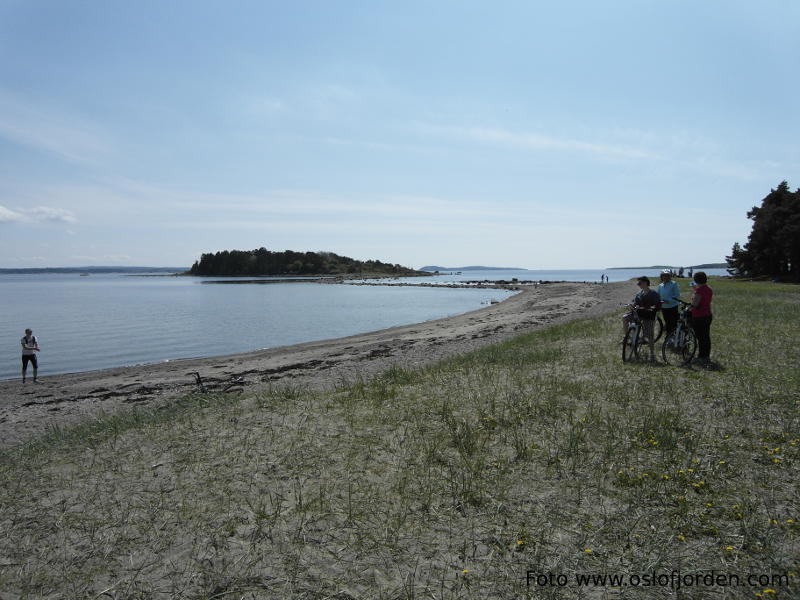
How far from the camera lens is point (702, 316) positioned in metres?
11.5

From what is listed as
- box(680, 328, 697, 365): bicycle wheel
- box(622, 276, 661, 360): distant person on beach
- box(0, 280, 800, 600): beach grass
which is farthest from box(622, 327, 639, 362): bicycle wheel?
box(0, 280, 800, 600): beach grass

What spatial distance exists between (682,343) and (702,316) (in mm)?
854

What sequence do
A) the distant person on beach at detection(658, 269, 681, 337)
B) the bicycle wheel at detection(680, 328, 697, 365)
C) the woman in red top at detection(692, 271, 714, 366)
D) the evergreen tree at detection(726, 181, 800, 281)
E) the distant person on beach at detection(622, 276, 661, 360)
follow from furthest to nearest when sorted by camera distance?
1. the evergreen tree at detection(726, 181, 800, 281)
2. the distant person on beach at detection(658, 269, 681, 337)
3. the distant person on beach at detection(622, 276, 661, 360)
4. the bicycle wheel at detection(680, 328, 697, 365)
5. the woman in red top at detection(692, 271, 714, 366)

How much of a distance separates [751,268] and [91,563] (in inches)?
3253

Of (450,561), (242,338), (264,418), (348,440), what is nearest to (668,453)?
(450,561)

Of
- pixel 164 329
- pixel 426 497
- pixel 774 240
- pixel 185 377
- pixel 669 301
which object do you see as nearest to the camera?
pixel 426 497

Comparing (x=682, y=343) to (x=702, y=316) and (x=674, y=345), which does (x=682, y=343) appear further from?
(x=702, y=316)

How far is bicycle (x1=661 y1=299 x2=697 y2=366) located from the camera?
11.6 m

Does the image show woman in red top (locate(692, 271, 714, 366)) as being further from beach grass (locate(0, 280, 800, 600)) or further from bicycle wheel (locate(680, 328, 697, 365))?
beach grass (locate(0, 280, 800, 600))

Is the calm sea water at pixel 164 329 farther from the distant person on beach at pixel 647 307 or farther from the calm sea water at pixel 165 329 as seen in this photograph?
the distant person on beach at pixel 647 307

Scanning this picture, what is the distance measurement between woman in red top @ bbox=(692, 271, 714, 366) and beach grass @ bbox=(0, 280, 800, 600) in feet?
6.93

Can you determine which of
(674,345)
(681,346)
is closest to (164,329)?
(674,345)

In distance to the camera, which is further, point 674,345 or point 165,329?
point 165,329

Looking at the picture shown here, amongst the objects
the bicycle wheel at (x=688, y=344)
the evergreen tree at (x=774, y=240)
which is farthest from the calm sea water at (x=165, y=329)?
the evergreen tree at (x=774, y=240)
